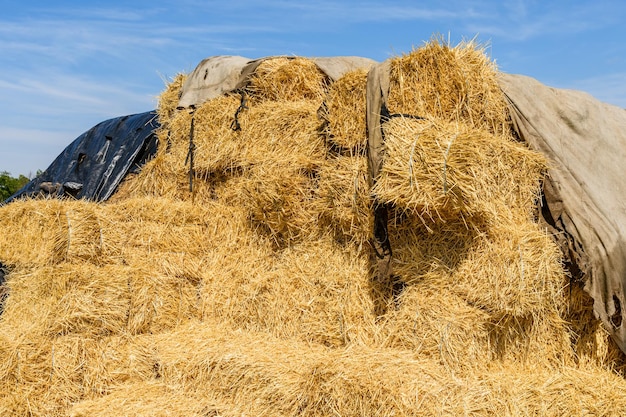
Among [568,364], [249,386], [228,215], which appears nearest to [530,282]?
[568,364]

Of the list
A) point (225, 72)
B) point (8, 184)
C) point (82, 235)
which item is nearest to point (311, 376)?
point (82, 235)

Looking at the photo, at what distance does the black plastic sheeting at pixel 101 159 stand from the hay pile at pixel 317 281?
1.59 meters

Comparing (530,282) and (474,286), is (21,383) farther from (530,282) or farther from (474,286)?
(530,282)

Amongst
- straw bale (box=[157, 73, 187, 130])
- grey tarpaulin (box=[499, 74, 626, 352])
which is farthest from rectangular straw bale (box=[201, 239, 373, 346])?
straw bale (box=[157, 73, 187, 130])

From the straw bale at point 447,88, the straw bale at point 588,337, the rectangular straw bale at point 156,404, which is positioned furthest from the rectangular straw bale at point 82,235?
the straw bale at point 588,337

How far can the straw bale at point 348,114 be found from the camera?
13.8 feet

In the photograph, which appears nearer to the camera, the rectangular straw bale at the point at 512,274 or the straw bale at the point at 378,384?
the straw bale at the point at 378,384

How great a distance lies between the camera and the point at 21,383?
4164 millimetres

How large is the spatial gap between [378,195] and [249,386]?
4.32ft

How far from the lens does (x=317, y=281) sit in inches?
167

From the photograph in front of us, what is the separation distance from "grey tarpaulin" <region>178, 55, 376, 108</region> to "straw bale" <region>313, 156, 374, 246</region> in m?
1.17

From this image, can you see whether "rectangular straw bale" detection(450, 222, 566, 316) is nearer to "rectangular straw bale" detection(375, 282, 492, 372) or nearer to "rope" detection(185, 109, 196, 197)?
"rectangular straw bale" detection(375, 282, 492, 372)

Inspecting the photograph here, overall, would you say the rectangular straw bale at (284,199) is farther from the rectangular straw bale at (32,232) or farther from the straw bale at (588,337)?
the straw bale at (588,337)

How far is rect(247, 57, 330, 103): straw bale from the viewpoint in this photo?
5172mm
